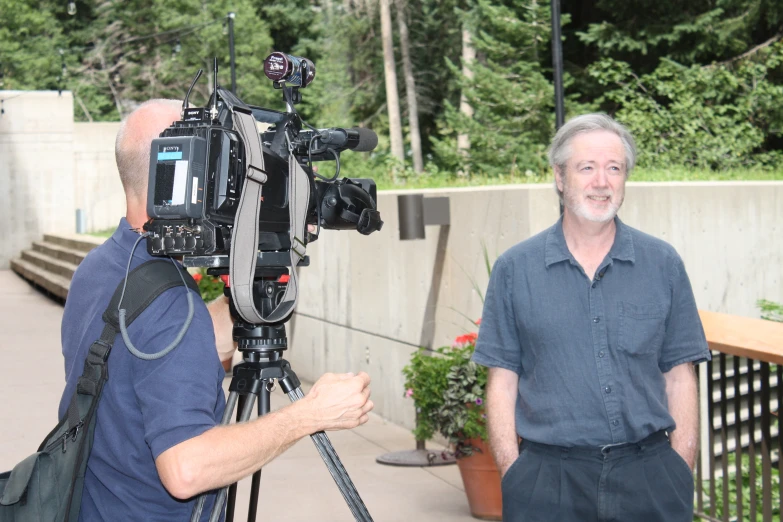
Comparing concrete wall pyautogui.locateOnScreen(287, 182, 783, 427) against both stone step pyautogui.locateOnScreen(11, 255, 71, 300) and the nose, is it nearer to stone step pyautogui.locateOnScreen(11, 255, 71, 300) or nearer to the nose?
the nose

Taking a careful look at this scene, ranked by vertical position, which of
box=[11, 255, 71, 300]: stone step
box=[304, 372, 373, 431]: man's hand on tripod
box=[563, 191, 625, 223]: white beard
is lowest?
box=[11, 255, 71, 300]: stone step

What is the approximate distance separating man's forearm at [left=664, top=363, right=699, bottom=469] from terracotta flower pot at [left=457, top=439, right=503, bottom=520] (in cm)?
241

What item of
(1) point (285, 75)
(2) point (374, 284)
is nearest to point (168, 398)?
(1) point (285, 75)

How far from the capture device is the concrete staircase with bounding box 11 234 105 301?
1829cm

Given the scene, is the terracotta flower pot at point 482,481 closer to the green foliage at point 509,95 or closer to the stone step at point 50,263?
the stone step at point 50,263

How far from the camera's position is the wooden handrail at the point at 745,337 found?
3.74m

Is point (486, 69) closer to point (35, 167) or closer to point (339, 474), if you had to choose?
point (35, 167)

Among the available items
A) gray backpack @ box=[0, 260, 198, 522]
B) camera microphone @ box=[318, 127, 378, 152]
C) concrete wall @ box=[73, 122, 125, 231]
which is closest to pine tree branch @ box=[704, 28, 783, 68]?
concrete wall @ box=[73, 122, 125, 231]

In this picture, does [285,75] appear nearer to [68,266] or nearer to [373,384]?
[373,384]

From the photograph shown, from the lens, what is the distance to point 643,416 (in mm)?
2885

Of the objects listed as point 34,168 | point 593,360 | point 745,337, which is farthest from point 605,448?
point 34,168

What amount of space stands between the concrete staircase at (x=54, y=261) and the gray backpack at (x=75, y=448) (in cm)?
1439

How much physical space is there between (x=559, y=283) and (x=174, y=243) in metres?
1.23

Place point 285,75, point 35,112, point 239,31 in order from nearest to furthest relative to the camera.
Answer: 1. point 285,75
2. point 35,112
3. point 239,31
